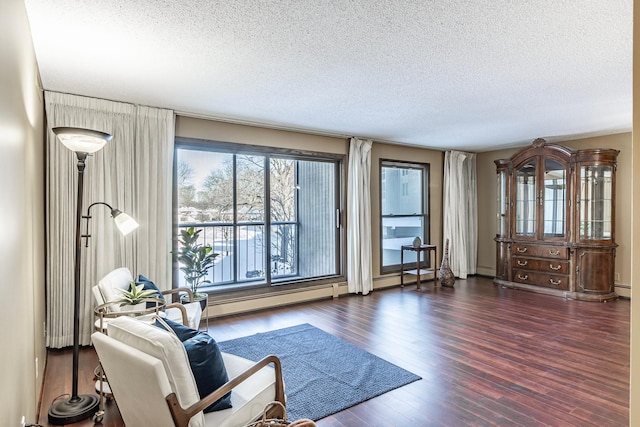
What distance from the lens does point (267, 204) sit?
523cm

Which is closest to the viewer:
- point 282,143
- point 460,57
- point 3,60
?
point 3,60

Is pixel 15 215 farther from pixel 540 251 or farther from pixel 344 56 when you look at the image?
pixel 540 251

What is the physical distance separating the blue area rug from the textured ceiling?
8.23ft

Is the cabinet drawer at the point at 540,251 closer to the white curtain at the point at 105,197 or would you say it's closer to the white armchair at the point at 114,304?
the white armchair at the point at 114,304

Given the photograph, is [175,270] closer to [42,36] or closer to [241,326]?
[241,326]

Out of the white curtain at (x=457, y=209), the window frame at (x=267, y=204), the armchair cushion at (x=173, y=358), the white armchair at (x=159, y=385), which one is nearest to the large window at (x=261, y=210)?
the window frame at (x=267, y=204)

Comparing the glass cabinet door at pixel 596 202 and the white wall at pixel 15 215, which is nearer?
the white wall at pixel 15 215

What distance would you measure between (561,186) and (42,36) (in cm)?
677

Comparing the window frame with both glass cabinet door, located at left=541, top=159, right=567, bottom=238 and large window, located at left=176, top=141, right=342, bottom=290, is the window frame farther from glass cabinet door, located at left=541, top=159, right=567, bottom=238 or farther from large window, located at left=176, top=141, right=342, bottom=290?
glass cabinet door, located at left=541, top=159, right=567, bottom=238

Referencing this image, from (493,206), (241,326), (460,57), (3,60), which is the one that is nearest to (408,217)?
(493,206)

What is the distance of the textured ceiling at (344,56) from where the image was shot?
7.18ft

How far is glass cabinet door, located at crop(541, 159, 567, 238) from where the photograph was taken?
5.99 meters

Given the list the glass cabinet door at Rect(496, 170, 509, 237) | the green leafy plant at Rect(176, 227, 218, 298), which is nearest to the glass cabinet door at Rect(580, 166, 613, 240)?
the glass cabinet door at Rect(496, 170, 509, 237)

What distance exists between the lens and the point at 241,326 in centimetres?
442
